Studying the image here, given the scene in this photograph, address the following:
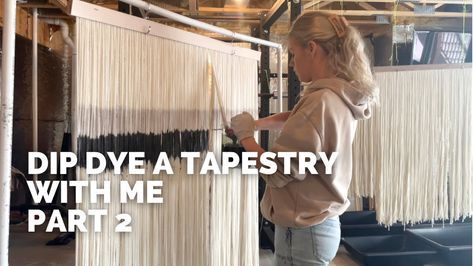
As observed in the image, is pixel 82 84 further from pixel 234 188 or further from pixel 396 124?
pixel 396 124

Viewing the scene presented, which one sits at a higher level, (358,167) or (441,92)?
(441,92)

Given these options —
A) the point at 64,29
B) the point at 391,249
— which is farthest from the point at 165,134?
the point at 64,29

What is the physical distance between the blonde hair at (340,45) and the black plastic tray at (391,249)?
1670 millimetres

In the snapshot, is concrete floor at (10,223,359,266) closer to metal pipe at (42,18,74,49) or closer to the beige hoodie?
the beige hoodie

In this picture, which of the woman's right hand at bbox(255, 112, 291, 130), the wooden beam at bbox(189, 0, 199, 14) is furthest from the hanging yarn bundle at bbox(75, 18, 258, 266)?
the wooden beam at bbox(189, 0, 199, 14)

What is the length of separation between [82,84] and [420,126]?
1.80 meters

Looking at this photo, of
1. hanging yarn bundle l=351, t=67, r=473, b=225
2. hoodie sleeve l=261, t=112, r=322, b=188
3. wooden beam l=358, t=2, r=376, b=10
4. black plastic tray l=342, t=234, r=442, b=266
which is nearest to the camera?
hoodie sleeve l=261, t=112, r=322, b=188

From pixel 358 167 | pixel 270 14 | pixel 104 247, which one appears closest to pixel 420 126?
pixel 358 167

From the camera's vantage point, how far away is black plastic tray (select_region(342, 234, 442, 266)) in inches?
92.9

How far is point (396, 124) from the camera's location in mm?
2121

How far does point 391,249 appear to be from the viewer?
290cm

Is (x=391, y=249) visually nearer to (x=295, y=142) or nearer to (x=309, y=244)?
(x=309, y=244)

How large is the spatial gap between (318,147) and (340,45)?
29 centimetres

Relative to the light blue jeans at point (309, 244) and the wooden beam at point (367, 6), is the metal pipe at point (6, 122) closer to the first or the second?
the light blue jeans at point (309, 244)
